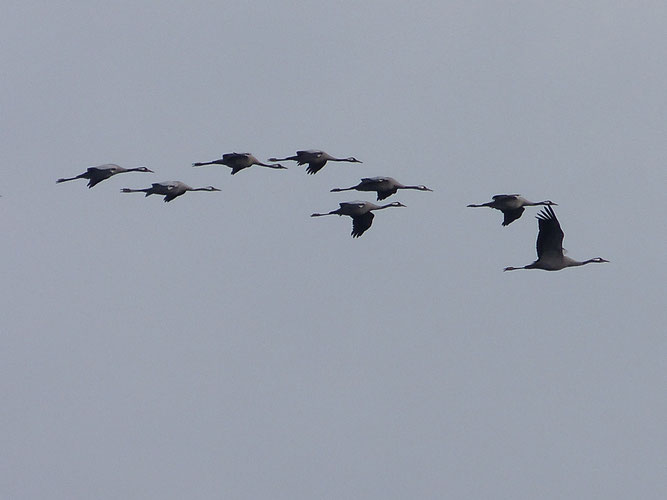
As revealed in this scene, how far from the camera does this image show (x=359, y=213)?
236ft

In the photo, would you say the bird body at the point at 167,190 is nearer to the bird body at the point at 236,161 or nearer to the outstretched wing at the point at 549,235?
the bird body at the point at 236,161

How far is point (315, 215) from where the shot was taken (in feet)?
242

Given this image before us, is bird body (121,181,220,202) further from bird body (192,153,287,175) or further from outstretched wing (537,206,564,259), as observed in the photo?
outstretched wing (537,206,564,259)

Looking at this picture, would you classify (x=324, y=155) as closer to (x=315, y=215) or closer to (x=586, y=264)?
(x=315, y=215)

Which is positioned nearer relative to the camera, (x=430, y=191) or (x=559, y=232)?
(x=559, y=232)

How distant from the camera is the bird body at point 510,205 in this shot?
230 ft

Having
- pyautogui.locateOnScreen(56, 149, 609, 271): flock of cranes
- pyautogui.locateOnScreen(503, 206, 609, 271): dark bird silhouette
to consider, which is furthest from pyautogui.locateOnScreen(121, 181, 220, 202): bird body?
pyautogui.locateOnScreen(503, 206, 609, 271): dark bird silhouette

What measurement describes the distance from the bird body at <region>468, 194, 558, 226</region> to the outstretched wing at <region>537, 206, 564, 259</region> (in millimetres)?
1741

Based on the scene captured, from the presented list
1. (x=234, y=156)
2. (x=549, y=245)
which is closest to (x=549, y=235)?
(x=549, y=245)

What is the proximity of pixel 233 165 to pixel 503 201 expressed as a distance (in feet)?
24.3

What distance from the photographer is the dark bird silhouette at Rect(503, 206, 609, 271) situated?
6744cm

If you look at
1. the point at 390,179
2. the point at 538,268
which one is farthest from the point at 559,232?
the point at 390,179

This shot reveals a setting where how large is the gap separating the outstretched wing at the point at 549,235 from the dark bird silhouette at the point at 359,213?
5.79 metres

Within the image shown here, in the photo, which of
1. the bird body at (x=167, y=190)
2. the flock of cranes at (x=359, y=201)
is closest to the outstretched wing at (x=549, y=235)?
the flock of cranes at (x=359, y=201)
